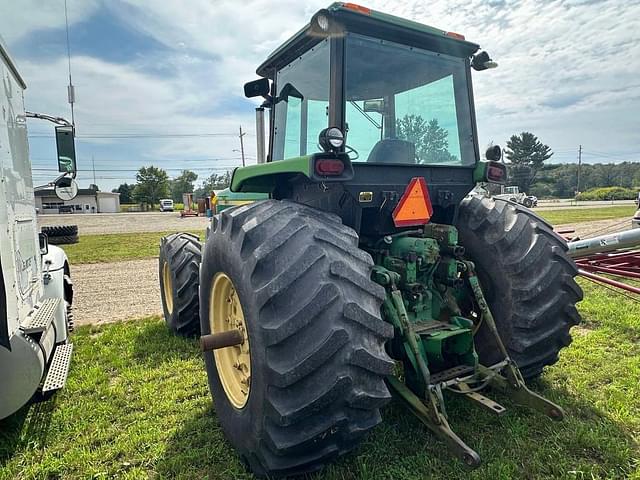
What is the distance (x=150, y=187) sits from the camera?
6744cm

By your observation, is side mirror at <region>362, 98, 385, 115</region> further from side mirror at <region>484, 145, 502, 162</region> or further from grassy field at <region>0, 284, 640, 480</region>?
grassy field at <region>0, 284, 640, 480</region>

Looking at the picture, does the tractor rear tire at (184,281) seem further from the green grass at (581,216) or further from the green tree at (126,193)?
the green tree at (126,193)

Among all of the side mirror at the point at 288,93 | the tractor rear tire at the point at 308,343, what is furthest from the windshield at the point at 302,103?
the tractor rear tire at the point at 308,343

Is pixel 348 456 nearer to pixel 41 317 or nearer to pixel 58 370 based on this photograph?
pixel 58 370

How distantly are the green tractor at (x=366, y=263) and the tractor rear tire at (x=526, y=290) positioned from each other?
0.4 inches

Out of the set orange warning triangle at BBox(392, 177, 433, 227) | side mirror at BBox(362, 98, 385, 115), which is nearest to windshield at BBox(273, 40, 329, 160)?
side mirror at BBox(362, 98, 385, 115)

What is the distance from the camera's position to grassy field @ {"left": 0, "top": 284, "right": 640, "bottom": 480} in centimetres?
237

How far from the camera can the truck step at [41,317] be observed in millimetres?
2697

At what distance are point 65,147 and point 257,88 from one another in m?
1.79

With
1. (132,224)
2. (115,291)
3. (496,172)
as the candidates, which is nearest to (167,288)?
(115,291)

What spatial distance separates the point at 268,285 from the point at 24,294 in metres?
2.09

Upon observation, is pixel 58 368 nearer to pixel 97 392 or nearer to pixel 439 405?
pixel 97 392

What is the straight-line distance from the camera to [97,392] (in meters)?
3.42

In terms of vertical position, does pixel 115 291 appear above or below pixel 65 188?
below
